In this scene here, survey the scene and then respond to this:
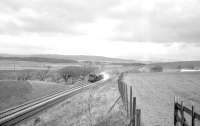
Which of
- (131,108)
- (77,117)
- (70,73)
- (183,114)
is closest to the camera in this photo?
(183,114)

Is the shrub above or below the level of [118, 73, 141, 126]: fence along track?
below

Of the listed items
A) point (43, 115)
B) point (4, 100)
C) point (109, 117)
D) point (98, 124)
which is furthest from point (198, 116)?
point (4, 100)

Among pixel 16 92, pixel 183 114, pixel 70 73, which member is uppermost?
pixel 183 114

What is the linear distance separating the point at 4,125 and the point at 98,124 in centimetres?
559

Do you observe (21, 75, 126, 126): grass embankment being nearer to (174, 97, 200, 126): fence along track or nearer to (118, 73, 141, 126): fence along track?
(118, 73, 141, 126): fence along track

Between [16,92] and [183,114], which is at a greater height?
[183,114]

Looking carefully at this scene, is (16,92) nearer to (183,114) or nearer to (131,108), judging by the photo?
(131,108)

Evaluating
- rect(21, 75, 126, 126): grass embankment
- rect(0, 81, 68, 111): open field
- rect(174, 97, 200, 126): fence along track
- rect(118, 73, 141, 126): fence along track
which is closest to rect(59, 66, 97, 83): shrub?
rect(0, 81, 68, 111): open field

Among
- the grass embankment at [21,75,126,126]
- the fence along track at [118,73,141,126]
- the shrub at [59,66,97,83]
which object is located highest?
the fence along track at [118,73,141,126]

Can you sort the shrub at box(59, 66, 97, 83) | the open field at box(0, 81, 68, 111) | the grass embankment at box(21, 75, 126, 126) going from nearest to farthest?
the grass embankment at box(21, 75, 126, 126) < the open field at box(0, 81, 68, 111) < the shrub at box(59, 66, 97, 83)

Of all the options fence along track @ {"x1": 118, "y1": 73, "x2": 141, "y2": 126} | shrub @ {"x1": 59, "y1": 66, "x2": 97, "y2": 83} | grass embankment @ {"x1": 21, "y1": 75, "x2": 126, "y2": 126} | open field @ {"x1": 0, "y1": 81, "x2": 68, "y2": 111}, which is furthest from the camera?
shrub @ {"x1": 59, "y1": 66, "x2": 97, "y2": 83}

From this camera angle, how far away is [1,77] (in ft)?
136

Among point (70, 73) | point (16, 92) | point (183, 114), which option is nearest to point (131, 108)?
point (183, 114)

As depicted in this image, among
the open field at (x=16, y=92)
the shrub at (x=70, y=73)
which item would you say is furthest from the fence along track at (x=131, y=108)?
the shrub at (x=70, y=73)
